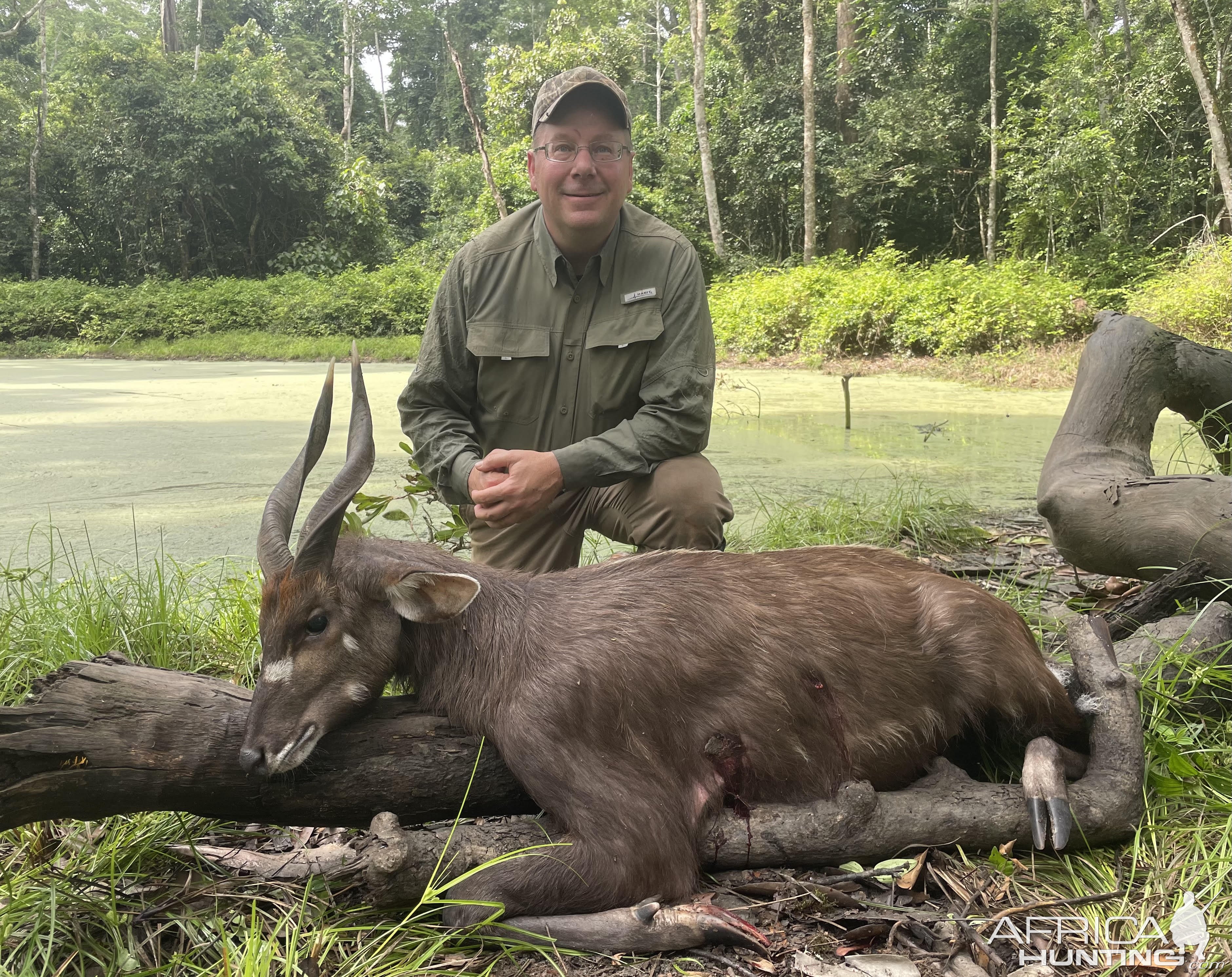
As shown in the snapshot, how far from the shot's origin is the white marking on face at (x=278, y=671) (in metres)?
2.25

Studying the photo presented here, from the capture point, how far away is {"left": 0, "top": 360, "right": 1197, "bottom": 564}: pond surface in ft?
18.3

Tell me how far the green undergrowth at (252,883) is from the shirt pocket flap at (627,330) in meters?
1.94

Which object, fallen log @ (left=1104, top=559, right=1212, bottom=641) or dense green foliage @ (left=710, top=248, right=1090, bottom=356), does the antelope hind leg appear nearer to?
fallen log @ (left=1104, top=559, right=1212, bottom=641)

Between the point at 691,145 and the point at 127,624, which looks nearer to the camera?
the point at 127,624

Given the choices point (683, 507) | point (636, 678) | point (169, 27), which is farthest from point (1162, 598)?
point (169, 27)

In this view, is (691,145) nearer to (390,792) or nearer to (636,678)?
(636,678)

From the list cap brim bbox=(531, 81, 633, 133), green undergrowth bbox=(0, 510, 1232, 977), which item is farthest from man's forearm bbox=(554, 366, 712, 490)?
green undergrowth bbox=(0, 510, 1232, 977)

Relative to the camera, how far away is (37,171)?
23328 mm

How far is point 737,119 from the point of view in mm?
23688

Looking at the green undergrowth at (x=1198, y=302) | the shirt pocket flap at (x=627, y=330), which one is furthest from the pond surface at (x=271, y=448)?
the green undergrowth at (x=1198, y=302)

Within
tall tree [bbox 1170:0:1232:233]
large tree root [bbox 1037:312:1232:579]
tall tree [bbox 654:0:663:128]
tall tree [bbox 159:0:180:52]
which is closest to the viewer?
large tree root [bbox 1037:312:1232:579]

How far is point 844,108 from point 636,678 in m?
23.9

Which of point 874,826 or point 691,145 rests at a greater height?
point 691,145

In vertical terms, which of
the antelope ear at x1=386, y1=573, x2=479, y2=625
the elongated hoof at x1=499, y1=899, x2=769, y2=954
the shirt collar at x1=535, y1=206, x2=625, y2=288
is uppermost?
the shirt collar at x1=535, y1=206, x2=625, y2=288
